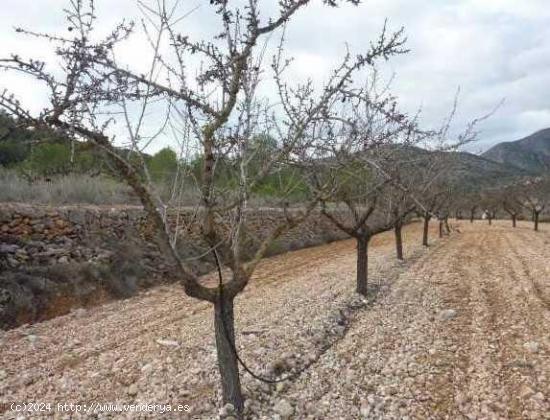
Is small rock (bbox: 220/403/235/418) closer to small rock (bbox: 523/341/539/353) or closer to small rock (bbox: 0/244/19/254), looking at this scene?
small rock (bbox: 523/341/539/353)

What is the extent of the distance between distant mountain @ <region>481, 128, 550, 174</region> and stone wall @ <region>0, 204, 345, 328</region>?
104 metres

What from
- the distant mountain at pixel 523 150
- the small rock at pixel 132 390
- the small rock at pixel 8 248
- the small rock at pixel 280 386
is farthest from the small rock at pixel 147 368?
the distant mountain at pixel 523 150

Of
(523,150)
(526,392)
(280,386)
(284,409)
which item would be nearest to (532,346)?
(526,392)

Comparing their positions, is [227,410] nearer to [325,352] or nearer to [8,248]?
[325,352]

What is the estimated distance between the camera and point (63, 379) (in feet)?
19.2

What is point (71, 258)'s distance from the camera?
34.3 ft

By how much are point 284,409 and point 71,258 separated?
7385 mm

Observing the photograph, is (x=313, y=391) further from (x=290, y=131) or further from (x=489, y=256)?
(x=489, y=256)

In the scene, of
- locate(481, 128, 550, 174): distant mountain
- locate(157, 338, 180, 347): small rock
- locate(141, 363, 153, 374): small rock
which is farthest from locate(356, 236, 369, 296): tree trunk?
locate(481, 128, 550, 174): distant mountain

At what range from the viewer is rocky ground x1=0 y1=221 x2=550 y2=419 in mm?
4832

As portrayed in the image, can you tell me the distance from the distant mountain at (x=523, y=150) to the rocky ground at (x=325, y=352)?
343 feet

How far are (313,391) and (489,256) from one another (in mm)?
12452

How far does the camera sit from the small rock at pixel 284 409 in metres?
4.56

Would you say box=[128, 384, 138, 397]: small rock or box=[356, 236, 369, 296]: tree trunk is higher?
box=[356, 236, 369, 296]: tree trunk
